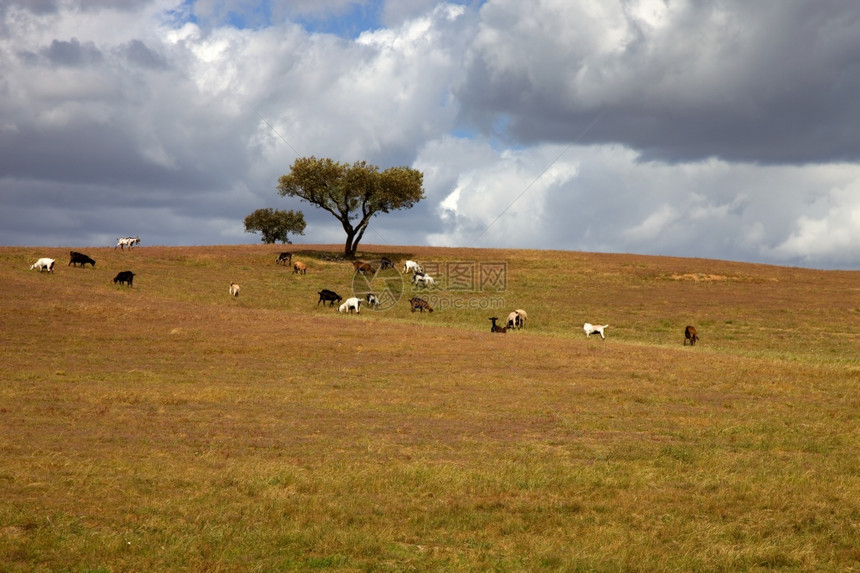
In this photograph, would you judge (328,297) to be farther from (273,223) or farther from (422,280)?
(273,223)

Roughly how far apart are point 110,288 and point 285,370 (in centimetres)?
2597

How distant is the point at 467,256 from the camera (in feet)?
275

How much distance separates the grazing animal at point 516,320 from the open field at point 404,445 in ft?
14.1

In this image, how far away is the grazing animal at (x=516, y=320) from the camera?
4531cm

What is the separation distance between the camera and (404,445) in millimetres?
16906

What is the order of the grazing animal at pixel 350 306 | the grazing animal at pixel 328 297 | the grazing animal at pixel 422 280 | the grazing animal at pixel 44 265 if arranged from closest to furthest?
the grazing animal at pixel 350 306, the grazing animal at pixel 328 297, the grazing animal at pixel 44 265, the grazing animal at pixel 422 280

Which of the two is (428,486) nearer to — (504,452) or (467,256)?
(504,452)

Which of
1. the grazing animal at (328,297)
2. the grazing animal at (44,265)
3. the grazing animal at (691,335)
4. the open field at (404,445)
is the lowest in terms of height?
the open field at (404,445)

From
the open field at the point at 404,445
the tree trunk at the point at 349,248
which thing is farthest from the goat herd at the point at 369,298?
the tree trunk at the point at 349,248

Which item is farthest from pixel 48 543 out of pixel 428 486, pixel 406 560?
pixel 428 486

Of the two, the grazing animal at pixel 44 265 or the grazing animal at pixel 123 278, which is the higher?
the grazing animal at pixel 44 265

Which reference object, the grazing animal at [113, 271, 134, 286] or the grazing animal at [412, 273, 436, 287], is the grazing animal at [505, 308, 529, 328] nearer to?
the grazing animal at [412, 273, 436, 287]
